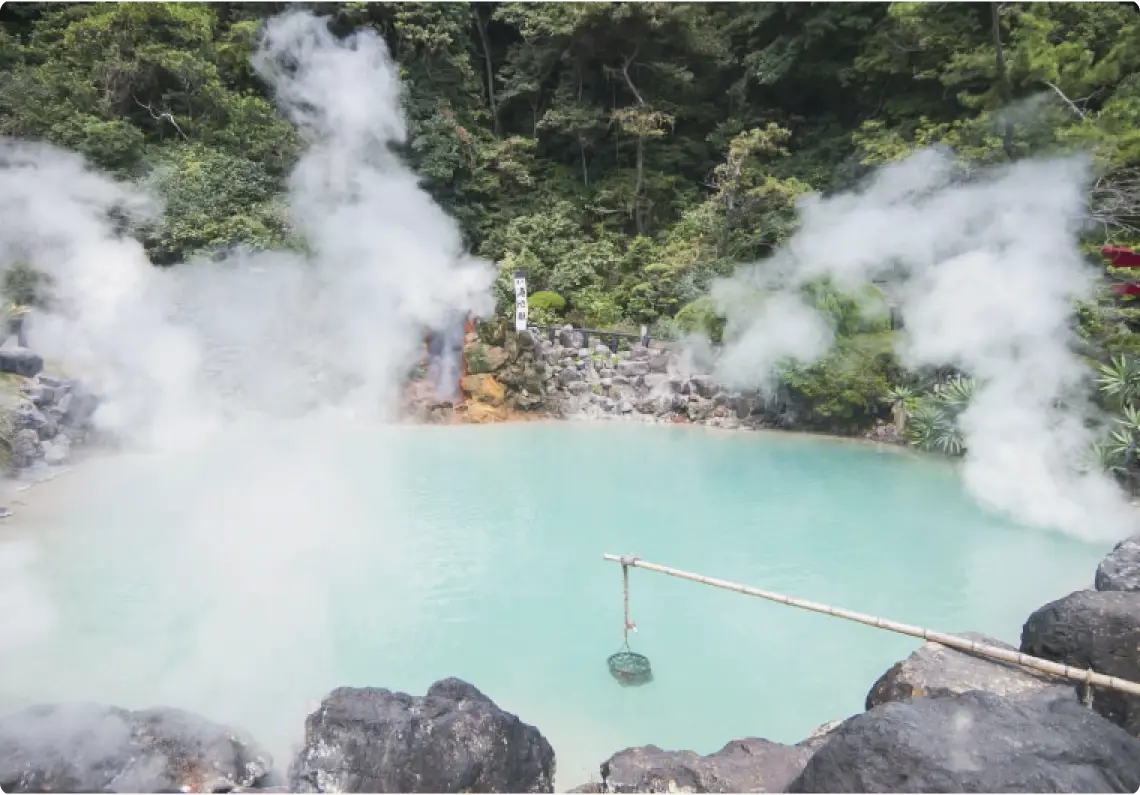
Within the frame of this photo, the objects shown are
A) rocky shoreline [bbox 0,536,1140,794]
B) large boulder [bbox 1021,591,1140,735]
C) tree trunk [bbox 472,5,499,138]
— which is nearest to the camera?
rocky shoreline [bbox 0,536,1140,794]

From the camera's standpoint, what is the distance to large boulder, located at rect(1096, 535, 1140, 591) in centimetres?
387

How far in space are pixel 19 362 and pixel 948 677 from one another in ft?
32.9

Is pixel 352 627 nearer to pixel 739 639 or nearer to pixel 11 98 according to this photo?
pixel 739 639

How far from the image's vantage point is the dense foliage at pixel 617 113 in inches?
390

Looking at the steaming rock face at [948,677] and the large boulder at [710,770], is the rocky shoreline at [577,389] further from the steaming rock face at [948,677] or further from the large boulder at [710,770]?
the large boulder at [710,770]

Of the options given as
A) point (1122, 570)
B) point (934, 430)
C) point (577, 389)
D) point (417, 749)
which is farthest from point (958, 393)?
point (417, 749)

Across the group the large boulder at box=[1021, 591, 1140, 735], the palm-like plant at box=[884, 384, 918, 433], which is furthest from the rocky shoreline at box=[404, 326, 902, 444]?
the large boulder at box=[1021, 591, 1140, 735]

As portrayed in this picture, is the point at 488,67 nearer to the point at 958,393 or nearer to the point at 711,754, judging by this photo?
the point at 958,393

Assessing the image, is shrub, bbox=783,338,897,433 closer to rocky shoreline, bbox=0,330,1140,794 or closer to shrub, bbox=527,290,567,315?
shrub, bbox=527,290,567,315

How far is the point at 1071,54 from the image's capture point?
30.3 feet

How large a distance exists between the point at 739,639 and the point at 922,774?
109 inches

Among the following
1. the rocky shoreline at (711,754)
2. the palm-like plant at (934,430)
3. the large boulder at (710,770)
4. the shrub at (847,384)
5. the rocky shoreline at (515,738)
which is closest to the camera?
the rocky shoreline at (711,754)

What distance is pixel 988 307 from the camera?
8125 mm

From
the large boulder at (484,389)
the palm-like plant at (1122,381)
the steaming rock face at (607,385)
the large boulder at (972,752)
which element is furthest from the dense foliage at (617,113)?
the large boulder at (972,752)
